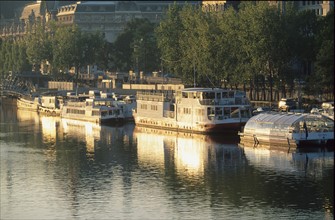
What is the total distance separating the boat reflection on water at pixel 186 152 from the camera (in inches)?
3482

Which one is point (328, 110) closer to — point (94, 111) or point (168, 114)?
point (168, 114)

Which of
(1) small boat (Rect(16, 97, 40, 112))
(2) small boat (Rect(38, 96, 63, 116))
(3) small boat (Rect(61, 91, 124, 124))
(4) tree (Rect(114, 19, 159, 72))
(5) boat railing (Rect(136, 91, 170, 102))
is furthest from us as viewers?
(4) tree (Rect(114, 19, 159, 72))

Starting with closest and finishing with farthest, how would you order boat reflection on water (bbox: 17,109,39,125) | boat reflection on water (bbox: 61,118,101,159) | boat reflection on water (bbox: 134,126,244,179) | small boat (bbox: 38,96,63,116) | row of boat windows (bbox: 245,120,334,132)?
boat reflection on water (bbox: 134,126,244,179), row of boat windows (bbox: 245,120,334,132), boat reflection on water (bbox: 61,118,101,159), boat reflection on water (bbox: 17,109,39,125), small boat (bbox: 38,96,63,116)

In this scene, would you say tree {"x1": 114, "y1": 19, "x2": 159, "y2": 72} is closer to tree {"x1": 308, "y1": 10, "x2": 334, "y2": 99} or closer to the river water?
tree {"x1": 308, "y1": 10, "x2": 334, "y2": 99}

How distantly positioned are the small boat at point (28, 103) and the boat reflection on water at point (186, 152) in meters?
51.6

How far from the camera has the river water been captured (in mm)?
70375

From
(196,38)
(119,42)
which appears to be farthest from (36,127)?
(119,42)

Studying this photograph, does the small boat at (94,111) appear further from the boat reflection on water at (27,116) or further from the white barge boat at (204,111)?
the white barge boat at (204,111)

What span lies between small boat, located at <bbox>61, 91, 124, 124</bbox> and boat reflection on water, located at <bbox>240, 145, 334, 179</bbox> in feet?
122

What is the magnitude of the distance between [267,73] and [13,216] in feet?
A: 222

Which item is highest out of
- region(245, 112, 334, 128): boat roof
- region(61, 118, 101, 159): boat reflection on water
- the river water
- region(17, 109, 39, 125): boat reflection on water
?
region(245, 112, 334, 128): boat roof

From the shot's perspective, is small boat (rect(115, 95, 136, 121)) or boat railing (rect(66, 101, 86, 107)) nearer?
small boat (rect(115, 95, 136, 121))

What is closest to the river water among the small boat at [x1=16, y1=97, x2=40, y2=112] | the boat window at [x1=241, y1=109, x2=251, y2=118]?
the boat window at [x1=241, y1=109, x2=251, y2=118]

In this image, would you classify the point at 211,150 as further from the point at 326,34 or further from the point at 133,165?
the point at 326,34
